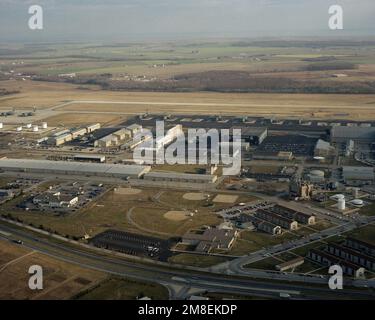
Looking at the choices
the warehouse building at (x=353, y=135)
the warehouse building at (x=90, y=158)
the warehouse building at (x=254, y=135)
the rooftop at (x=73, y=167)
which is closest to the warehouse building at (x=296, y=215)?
the rooftop at (x=73, y=167)

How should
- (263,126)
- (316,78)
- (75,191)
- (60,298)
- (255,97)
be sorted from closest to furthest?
(60,298)
(75,191)
(263,126)
(255,97)
(316,78)

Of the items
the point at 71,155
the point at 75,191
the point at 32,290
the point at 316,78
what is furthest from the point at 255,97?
the point at 32,290

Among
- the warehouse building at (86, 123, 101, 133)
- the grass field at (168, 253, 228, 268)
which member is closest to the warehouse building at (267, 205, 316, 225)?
the grass field at (168, 253, 228, 268)

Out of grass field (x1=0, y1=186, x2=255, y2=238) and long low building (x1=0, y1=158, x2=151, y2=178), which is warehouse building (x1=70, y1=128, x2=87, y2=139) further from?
grass field (x1=0, y1=186, x2=255, y2=238)

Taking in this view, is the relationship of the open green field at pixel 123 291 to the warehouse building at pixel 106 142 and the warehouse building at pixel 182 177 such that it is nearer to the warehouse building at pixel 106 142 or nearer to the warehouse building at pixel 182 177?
the warehouse building at pixel 182 177

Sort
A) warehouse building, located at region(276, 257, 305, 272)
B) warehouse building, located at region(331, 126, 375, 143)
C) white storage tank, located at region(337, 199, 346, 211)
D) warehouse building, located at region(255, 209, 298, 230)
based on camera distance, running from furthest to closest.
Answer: warehouse building, located at region(331, 126, 375, 143)
white storage tank, located at region(337, 199, 346, 211)
warehouse building, located at region(255, 209, 298, 230)
warehouse building, located at region(276, 257, 305, 272)

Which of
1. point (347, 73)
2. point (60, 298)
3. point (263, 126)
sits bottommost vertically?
point (60, 298)

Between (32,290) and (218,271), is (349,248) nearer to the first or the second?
(218,271)
